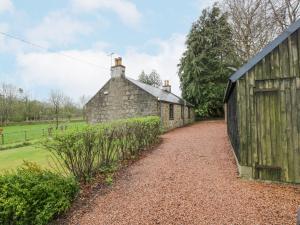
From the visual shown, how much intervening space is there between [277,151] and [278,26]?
1389cm

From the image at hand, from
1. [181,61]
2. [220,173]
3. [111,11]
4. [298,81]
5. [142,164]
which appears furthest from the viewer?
[181,61]

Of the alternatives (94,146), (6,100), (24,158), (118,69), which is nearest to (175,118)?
(118,69)

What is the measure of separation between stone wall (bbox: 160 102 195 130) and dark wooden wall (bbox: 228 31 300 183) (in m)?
12.5

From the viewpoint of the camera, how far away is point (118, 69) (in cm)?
2002

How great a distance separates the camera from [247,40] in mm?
21156

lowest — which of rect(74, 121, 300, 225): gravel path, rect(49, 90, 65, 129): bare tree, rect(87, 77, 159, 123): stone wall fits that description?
rect(74, 121, 300, 225): gravel path

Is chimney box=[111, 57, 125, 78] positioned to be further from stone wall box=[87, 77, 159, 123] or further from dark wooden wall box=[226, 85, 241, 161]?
dark wooden wall box=[226, 85, 241, 161]

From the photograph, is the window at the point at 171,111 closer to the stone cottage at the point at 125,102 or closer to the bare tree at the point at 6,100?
the stone cottage at the point at 125,102

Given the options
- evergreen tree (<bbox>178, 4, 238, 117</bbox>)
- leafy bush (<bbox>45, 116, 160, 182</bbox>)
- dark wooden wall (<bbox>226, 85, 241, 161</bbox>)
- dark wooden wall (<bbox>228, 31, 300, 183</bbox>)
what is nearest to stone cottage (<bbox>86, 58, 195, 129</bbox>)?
evergreen tree (<bbox>178, 4, 238, 117</bbox>)

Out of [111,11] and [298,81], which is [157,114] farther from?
[298,81]

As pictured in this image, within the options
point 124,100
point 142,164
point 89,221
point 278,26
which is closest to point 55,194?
point 89,221

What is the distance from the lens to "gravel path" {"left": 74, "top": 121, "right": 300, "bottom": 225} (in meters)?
4.40

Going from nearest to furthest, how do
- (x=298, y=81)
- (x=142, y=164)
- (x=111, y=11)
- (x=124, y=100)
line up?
(x=298, y=81)
(x=142, y=164)
(x=111, y=11)
(x=124, y=100)

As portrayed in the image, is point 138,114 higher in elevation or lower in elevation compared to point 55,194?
higher
